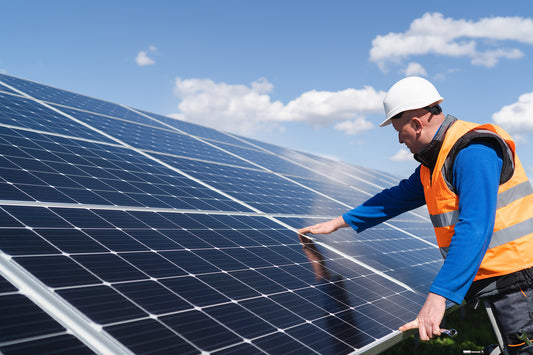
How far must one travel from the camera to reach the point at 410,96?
4727 mm

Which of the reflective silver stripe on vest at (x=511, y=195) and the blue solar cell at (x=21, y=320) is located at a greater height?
the reflective silver stripe on vest at (x=511, y=195)

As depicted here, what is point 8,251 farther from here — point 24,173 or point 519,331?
point 519,331

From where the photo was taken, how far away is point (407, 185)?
6258mm

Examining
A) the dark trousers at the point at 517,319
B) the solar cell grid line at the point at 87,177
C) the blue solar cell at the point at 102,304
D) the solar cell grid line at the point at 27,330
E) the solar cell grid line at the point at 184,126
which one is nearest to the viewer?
the solar cell grid line at the point at 27,330

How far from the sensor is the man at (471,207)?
13.7 feet

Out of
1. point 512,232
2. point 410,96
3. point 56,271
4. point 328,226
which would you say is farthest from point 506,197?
point 56,271

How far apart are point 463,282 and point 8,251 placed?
13.2 ft

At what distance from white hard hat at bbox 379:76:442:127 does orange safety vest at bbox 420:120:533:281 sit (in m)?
0.40

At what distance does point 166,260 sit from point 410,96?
3.11 m

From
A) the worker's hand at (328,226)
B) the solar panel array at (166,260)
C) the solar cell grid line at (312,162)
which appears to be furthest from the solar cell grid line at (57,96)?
the worker's hand at (328,226)

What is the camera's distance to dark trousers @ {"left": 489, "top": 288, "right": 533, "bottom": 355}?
173 inches

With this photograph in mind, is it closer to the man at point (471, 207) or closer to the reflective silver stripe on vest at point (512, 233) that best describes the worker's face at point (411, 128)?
the man at point (471, 207)

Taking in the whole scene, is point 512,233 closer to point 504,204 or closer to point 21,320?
point 504,204

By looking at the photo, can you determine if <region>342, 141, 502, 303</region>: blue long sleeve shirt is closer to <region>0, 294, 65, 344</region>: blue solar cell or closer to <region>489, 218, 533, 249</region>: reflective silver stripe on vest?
<region>489, 218, 533, 249</region>: reflective silver stripe on vest
